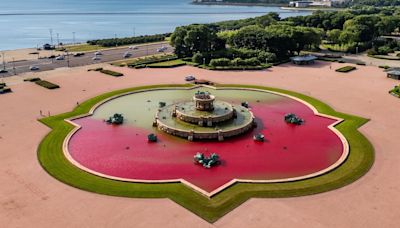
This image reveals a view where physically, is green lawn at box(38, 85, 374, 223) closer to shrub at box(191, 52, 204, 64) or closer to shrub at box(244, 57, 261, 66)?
shrub at box(244, 57, 261, 66)

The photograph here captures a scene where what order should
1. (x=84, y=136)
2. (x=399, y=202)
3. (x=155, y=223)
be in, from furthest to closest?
1. (x=84, y=136)
2. (x=399, y=202)
3. (x=155, y=223)

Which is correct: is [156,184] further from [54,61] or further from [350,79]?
[54,61]

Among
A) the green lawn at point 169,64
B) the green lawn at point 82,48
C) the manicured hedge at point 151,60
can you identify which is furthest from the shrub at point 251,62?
the green lawn at point 82,48

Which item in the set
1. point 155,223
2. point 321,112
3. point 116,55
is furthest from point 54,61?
point 155,223

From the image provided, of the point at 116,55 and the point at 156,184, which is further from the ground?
the point at 116,55

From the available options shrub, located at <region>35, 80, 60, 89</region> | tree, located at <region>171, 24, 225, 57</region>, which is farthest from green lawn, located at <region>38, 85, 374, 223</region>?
tree, located at <region>171, 24, 225, 57</region>

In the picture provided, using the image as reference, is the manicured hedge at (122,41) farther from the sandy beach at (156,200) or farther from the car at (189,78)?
the sandy beach at (156,200)

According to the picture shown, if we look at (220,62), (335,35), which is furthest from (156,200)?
(335,35)
